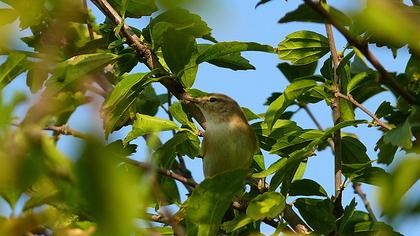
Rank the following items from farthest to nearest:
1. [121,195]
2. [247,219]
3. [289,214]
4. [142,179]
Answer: [289,214] → [247,219] → [142,179] → [121,195]

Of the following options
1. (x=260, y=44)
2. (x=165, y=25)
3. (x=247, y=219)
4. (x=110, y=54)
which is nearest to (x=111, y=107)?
(x=110, y=54)

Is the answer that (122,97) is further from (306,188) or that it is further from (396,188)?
(396,188)

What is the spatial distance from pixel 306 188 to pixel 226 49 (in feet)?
2.51

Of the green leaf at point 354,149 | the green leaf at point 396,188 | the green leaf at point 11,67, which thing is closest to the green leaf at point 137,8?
the green leaf at point 11,67

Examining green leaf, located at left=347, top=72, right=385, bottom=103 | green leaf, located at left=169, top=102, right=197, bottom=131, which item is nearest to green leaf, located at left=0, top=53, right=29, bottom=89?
green leaf, located at left=347, top=72, right=385, bottom=103

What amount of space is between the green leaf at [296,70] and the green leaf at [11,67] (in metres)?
2.11

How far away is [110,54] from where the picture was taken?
2920 millimetres

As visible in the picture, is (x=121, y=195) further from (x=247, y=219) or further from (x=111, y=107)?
(x=111, y=107)

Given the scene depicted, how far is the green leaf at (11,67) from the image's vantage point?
1859 millimetres

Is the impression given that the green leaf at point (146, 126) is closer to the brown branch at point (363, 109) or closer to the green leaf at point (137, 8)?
the green leaf at point (137, 8)

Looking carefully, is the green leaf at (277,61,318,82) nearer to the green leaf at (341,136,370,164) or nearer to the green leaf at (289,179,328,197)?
the green leaf at (341,136,370,164)

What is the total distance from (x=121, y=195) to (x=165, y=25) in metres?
2.24

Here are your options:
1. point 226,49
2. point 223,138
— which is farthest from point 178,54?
point 223,138

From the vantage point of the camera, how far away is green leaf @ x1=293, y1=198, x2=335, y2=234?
2664mm
